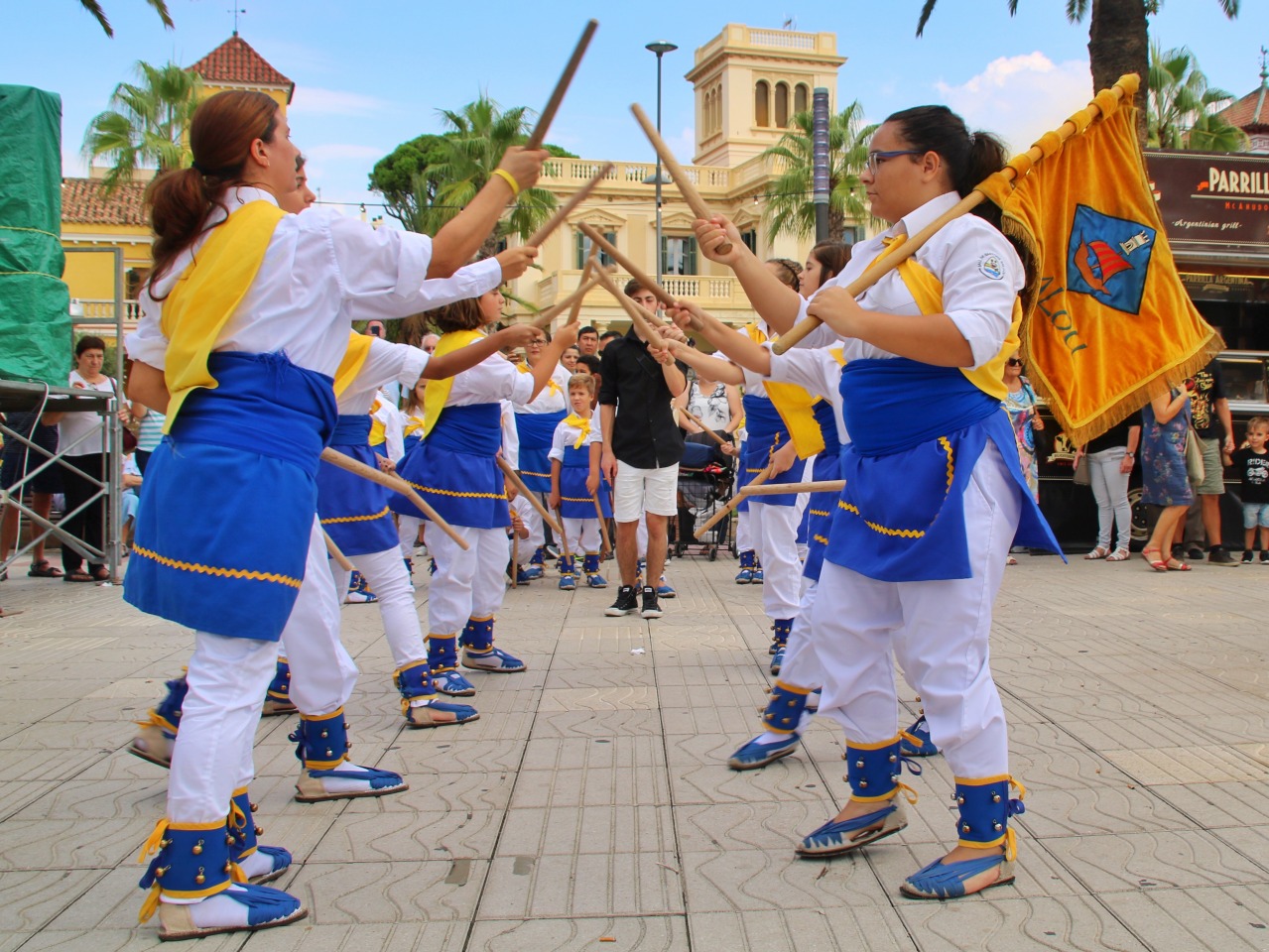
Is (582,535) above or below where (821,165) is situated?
below

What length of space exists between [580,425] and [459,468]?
16.3ft

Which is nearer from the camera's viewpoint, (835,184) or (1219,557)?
(1219,557)

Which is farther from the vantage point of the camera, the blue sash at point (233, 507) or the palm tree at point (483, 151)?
the palm tree at point (483, 151)

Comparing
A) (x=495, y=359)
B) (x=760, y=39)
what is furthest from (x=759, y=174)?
(x=495, y=359)

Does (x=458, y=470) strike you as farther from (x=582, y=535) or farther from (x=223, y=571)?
(x=582, y=535)

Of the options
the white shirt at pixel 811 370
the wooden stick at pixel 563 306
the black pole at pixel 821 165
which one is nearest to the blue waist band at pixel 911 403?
the white shirt at pixel 811 370

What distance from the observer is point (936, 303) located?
11.1ft

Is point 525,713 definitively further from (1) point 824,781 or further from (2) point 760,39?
(2) point 760,39

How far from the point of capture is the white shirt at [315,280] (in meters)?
3.17

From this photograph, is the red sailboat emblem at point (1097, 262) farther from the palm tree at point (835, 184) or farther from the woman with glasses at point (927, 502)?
the palm tree at point (835, 184)

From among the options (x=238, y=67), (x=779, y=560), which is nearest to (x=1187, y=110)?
(x=779, y=560)

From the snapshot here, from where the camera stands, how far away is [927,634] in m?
3.37

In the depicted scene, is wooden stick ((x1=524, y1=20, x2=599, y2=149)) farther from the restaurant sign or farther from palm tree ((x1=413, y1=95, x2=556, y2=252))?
palm tree ((x1=413, y1=95, x2=556, y2=252))

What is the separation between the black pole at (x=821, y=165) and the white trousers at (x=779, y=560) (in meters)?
7.04
